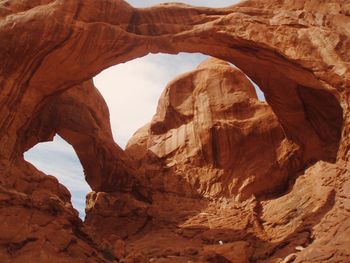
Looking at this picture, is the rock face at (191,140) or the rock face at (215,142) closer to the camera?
the rock face at (191,140)

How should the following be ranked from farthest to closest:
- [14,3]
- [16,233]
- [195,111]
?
[195,111], [14,3], [16,233]

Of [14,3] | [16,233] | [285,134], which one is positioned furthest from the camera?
[285,134]

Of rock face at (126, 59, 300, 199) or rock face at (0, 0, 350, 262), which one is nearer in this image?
rock face at (0, 0, 350, 262)

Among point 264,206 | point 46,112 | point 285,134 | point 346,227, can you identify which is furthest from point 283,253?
point 46,112

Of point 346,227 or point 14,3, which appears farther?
point 14,3

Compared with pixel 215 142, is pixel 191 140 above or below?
above

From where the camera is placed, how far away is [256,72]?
712 inches

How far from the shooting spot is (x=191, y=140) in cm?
2153

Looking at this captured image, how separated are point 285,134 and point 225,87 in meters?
3.94

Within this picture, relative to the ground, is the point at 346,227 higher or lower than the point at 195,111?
lower

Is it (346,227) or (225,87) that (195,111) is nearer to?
(225,87)

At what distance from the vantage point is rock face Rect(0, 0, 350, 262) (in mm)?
14047

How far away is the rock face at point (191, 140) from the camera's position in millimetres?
14047

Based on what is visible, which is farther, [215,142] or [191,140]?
Answer: [191,140]
